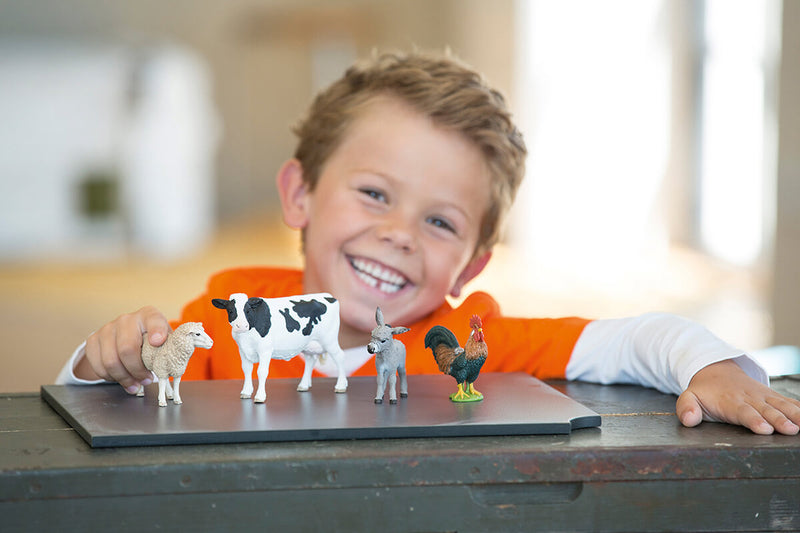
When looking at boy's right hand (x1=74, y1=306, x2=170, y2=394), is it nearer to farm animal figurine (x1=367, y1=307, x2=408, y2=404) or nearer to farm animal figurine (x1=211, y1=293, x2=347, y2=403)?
farm animal figurine (x1=211, y1=293, x2=347, y2=403)

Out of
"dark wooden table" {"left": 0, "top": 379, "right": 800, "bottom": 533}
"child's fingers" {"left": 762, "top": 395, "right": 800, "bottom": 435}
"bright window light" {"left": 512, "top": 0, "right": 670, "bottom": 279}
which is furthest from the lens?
"bright window light" {"left": 512, "top": 0, "right": 670, "bottom": 279}

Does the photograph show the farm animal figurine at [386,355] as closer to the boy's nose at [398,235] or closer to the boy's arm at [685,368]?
the boy's arm at [685,368]

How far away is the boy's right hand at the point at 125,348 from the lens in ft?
3.59

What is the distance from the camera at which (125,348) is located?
1100 mm

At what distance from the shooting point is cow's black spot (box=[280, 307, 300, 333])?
3.31ft

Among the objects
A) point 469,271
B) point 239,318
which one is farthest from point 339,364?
point 469,271

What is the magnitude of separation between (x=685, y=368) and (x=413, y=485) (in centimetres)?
47

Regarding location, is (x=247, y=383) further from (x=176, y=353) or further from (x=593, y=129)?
(x=593, y=129)

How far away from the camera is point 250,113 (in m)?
9.77

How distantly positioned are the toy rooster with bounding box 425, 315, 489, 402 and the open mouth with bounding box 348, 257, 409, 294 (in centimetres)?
43

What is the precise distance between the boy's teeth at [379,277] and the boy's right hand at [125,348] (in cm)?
41

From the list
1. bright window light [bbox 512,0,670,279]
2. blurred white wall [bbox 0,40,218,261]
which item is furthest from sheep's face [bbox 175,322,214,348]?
blurred white wall [bbox 0,40,218,261]

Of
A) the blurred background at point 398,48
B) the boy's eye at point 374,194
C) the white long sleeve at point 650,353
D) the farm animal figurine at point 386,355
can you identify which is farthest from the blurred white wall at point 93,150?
the farm animal figurine at point 386,355

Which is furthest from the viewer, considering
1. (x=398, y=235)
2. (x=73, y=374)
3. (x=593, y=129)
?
(x=593, y=129)
